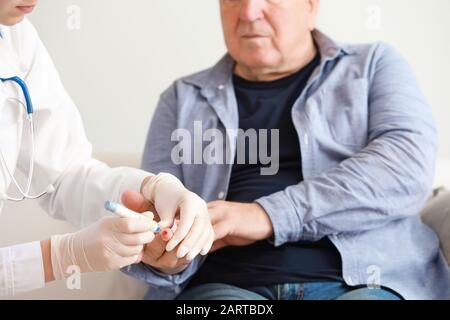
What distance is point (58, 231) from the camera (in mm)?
829

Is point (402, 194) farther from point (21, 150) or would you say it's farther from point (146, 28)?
point (21, 150)

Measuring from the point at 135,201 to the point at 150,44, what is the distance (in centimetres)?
27

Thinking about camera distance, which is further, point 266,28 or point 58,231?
point 266,28

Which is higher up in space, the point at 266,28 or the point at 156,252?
the point at 266,28

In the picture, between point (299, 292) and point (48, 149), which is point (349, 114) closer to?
point (299, 292)

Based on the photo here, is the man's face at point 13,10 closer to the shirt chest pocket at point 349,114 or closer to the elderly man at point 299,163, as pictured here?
the elderly man at point 299,163

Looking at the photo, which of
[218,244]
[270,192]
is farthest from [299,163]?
[218,244]

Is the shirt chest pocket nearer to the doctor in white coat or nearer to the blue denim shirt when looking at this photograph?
the blue denim shirt

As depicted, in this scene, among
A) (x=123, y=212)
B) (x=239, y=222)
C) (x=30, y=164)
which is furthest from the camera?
(x=239, y=222)

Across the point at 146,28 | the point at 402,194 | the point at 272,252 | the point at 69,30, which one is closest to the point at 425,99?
the point at 402,194

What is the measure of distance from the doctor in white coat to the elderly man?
0.16 meters

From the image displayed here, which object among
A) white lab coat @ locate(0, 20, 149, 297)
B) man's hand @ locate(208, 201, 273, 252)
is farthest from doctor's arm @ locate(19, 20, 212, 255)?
man's hand @ locate(208, 201, 273, 252)

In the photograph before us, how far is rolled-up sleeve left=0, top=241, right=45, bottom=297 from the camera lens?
71 centimetres

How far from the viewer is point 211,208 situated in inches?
36.0
